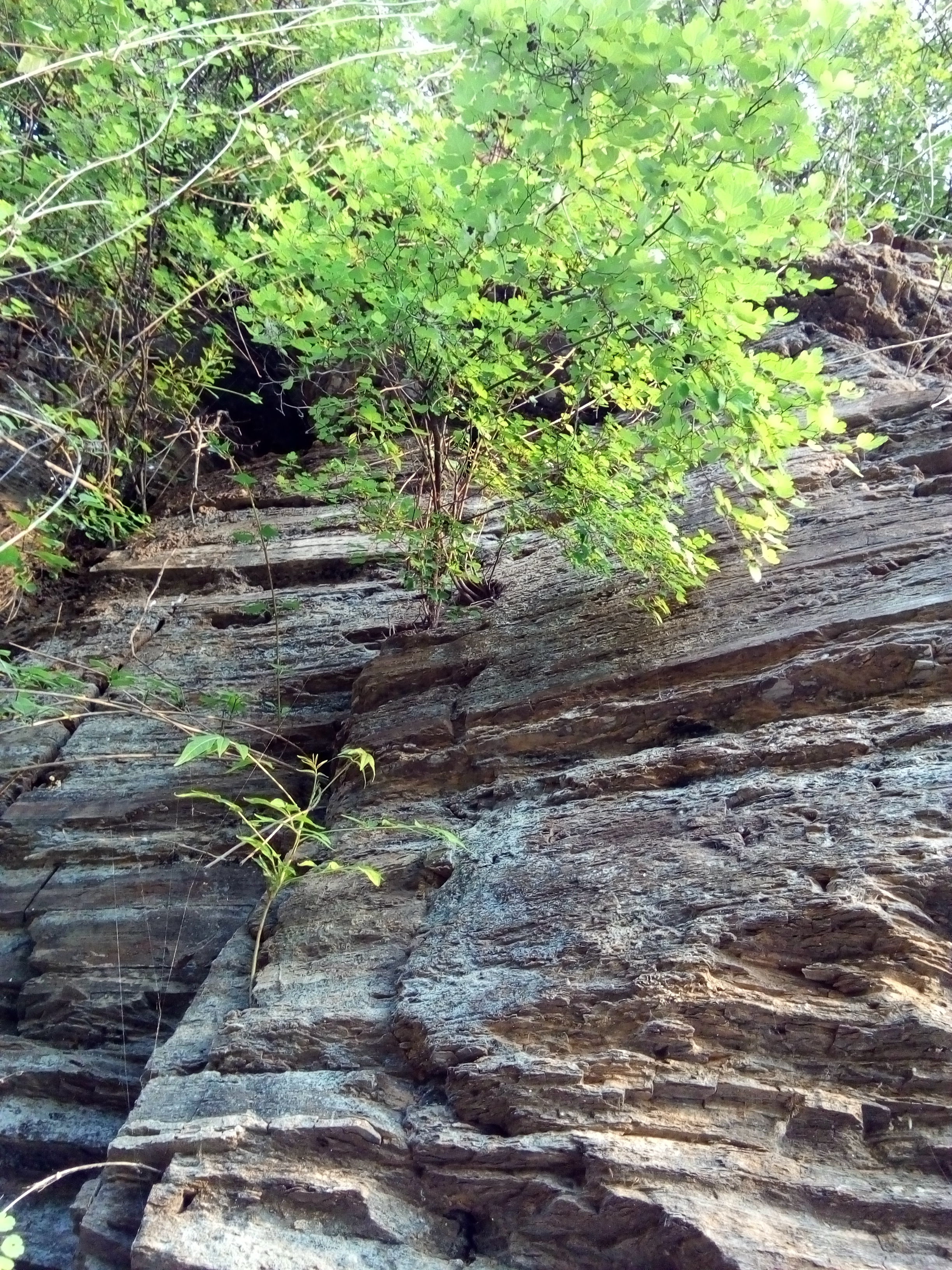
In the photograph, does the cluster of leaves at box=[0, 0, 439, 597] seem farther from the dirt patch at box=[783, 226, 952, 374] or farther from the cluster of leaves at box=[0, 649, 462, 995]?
the dirt patch at box=[783, 226, 952, 374]

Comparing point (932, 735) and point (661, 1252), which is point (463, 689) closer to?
point (932, 735)

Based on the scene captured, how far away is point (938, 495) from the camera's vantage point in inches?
203

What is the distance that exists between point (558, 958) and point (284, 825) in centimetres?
189

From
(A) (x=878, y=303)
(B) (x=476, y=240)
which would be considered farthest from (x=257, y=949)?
(A) (x=878, y=303)

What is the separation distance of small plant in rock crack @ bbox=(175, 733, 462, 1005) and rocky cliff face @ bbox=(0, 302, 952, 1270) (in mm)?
115

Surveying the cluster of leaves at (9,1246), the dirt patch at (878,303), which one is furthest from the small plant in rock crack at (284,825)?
the dirt patch at (878,303)

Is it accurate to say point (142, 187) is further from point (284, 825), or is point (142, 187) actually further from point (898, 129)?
point (898, 129)

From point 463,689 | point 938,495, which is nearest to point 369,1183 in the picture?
point 463,689

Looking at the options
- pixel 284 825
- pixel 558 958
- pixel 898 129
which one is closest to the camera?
pixel 558 958

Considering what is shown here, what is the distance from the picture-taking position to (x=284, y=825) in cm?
469

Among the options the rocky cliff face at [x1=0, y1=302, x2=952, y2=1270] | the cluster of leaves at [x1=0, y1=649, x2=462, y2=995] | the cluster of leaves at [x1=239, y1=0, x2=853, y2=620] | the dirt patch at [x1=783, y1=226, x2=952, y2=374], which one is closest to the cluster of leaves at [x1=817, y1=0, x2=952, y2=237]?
the dirt patch at [x1=783, y1=226, x2=952, y2=374]

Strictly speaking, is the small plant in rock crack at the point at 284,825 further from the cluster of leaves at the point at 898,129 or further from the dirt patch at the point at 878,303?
the cluster of leaves at the point at 898,129

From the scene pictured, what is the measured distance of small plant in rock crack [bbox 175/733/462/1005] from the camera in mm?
3717

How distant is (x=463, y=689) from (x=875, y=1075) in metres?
2.84
